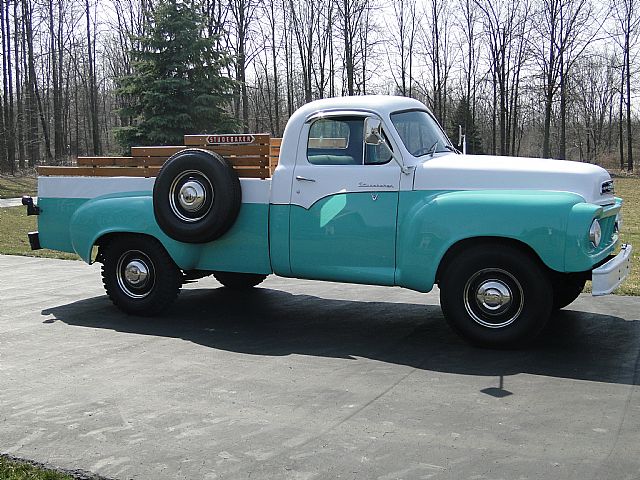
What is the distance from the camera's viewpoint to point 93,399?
16.6 feet

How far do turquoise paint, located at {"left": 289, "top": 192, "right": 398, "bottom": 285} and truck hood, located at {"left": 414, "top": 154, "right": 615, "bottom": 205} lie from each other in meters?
0.41

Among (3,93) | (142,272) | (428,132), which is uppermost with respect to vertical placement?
(3,93)

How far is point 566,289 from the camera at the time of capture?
7.36 meters

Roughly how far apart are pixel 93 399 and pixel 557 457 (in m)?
3.04

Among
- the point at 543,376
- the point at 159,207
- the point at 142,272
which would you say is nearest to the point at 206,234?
the point at 159,207

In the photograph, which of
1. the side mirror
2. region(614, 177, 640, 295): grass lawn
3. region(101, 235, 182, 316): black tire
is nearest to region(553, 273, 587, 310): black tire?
region(614, 177, 640, 295): grass lawn

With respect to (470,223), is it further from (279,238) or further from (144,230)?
(144,230)

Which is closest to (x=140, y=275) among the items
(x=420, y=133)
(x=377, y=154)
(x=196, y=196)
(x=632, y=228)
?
(x=196, y=196)

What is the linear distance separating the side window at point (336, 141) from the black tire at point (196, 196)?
848 millimetres

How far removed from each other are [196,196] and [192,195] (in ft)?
0.14

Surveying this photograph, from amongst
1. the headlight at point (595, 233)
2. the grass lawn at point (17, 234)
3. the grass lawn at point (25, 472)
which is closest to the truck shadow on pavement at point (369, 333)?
the headlight at point (595, 233)

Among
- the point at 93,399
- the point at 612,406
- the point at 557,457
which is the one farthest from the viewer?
the point at 93,399

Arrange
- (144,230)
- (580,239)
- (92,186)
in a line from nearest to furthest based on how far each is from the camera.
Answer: (580,239), (144,230), (92,186)

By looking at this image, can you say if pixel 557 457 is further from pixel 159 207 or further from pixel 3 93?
pixel 3 93
